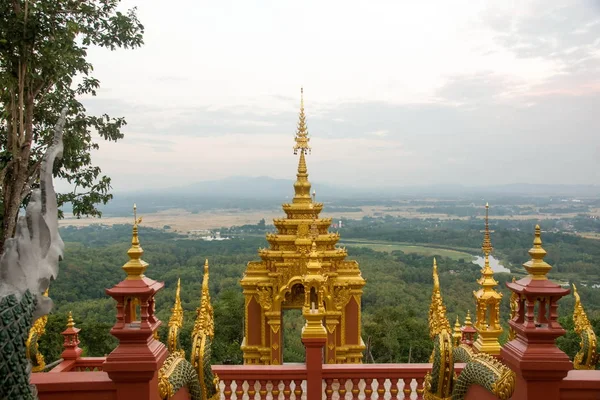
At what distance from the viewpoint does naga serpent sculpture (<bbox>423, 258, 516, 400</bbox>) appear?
5.21 meters

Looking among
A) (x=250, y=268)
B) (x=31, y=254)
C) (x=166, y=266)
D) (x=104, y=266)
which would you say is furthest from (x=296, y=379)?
(x=166, y=266)

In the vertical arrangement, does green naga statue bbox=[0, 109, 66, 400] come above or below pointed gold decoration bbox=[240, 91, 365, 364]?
above

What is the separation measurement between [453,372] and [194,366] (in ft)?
11.2

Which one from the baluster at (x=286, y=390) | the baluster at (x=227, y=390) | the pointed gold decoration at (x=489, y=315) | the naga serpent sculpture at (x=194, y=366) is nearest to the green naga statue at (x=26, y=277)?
the naga serpent sculpture at (x=194, y=366)

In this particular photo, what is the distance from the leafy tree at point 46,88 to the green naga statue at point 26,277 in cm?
A: 479

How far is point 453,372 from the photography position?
249 inches

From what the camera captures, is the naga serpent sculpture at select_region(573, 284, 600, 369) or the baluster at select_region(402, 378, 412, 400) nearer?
the baluster at select_region(402, 378, 412, 400)

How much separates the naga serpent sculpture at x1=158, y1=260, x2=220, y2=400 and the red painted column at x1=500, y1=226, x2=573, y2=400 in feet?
12.3

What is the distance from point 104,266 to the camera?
120 ft

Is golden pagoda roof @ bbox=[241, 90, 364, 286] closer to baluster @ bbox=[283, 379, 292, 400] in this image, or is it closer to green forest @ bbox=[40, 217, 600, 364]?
green forest @ bbox=[40, 217, 600, 364]

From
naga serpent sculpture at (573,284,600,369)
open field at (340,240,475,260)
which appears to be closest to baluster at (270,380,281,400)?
naga serpent sculpture at (573,284,600,369)

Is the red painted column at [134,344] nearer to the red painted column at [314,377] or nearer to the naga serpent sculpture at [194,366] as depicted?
the naga serpent sculpture at [194,366]

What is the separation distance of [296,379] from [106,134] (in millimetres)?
7472

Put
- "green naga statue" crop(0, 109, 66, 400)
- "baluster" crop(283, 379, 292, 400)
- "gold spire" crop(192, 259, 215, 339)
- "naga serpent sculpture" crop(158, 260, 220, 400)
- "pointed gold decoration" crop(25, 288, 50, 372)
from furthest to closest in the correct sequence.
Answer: "pointed gold decoration" crop(25, 288, 50, 372) < "baluster" crop(283, 379, 292, 400) < "gold spire" crop(192, 259, 215, 339) < "naga serpent sculpture" crop(158, 260, 220, 400) < "green naga statue" crop(0, 109, 66, 400)
